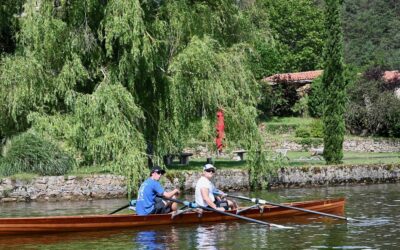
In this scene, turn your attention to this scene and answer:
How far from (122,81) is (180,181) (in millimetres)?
4053

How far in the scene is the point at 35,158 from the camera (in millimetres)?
28781

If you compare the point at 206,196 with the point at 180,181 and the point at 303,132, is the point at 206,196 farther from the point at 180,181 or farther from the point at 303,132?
the point at 303,132

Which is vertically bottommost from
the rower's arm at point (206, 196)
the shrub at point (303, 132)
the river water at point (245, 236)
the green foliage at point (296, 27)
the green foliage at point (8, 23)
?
the river water at point (245, 236)

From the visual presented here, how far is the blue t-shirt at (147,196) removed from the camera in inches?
803

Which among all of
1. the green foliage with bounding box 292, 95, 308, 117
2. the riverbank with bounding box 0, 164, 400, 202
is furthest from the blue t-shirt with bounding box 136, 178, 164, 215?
the green foliage with bounding box 292, 95, 308, 117

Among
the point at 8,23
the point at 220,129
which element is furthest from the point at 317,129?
the point at 8,23

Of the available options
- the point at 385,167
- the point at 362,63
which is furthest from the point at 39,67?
the point at 362,63

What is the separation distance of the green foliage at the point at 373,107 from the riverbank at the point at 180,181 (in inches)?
671

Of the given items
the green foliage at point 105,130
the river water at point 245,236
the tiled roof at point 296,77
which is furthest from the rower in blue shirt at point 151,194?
the tiled roof at point 296,77

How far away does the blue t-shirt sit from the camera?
66.9 feet

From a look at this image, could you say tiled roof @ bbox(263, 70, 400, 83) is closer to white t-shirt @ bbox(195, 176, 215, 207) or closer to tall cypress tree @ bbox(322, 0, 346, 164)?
tall cypress tree @ bbox(322, 0, 346, 164)

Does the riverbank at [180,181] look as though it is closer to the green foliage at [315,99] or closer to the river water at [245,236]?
the river water at [245,236]

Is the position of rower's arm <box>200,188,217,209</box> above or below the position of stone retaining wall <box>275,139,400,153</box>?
below

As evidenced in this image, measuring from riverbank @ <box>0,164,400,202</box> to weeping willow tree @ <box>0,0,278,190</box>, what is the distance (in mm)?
802
